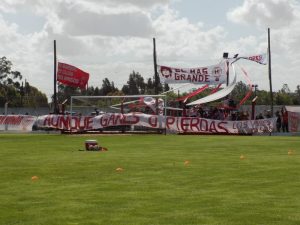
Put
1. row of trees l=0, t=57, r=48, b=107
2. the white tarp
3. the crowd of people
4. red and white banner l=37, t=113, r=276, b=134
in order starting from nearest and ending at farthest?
red and white banner l=37, t=113, r=276, b=134, the crowd of people, the white tarp, row of trees l=0, t=57, r=48, b=107

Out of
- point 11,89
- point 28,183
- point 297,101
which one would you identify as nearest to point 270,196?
point 28,183

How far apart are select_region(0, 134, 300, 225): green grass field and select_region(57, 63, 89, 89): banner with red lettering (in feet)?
100

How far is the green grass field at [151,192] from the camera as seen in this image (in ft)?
28.1

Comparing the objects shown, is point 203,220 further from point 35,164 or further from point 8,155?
point 8,155

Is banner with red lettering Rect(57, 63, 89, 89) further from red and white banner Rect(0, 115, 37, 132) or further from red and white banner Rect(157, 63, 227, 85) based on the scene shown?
red and white banner Rect(157, 63, 227, 85)

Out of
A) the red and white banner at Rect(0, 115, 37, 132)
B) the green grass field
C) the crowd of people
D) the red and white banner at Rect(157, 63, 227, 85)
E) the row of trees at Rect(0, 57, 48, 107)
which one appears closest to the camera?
the green grass field

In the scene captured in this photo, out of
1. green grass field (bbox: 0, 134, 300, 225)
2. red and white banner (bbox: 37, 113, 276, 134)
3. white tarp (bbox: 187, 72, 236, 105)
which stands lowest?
green grass field (bbox: 0, 134, 300, 225)

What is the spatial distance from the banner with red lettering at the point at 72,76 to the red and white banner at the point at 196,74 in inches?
230

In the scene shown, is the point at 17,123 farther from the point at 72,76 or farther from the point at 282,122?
the point at 282,122

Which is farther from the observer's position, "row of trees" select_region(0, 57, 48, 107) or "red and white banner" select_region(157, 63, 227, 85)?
"row of trees" select_region(0, 57, 48, 107)

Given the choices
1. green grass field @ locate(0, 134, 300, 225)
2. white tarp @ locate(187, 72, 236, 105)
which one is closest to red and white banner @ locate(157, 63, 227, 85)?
white tarp @ locate(187, 72, 236, 105)

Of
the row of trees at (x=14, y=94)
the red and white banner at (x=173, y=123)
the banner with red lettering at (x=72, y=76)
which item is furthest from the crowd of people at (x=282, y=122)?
the row of trees at (x=14, y=94)

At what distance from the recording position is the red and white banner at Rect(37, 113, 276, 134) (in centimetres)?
4172

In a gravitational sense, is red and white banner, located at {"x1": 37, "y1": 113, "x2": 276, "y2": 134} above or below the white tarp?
below
